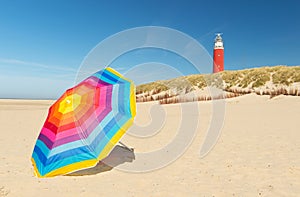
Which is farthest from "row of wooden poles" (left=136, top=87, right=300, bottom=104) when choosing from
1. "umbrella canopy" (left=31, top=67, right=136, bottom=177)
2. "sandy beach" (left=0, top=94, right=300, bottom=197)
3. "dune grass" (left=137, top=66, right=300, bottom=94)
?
"umbrella canopy" (left=31, top=67, right=136, bottom=177)

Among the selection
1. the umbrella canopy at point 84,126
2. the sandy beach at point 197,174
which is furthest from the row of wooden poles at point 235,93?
the umbrella canopy at point 84,126

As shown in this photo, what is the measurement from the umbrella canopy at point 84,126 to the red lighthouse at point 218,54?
43526mm

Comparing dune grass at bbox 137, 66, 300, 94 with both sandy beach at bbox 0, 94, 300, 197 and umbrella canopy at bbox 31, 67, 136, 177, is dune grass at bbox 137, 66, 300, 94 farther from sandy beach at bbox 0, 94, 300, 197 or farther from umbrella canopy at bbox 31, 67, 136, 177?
umbrella canopy at bbox 31, 67, 136, 177

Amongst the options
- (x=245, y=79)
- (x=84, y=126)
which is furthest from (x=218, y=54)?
(x=84, y=126)

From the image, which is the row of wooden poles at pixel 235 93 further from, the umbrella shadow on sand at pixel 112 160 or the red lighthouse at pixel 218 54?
the red lighthouse at pixel 218 54

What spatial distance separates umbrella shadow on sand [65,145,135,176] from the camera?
196 inches

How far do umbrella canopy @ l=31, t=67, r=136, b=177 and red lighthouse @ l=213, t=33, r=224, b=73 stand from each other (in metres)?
43.5

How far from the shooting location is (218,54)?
153 ft

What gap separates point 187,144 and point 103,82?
3.34 m

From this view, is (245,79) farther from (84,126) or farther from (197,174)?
(84,126)

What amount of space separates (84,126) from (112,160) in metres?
1.65

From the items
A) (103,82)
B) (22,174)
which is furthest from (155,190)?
(22,174)

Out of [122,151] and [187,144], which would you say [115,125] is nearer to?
[122,151]

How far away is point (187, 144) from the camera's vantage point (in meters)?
6.99
